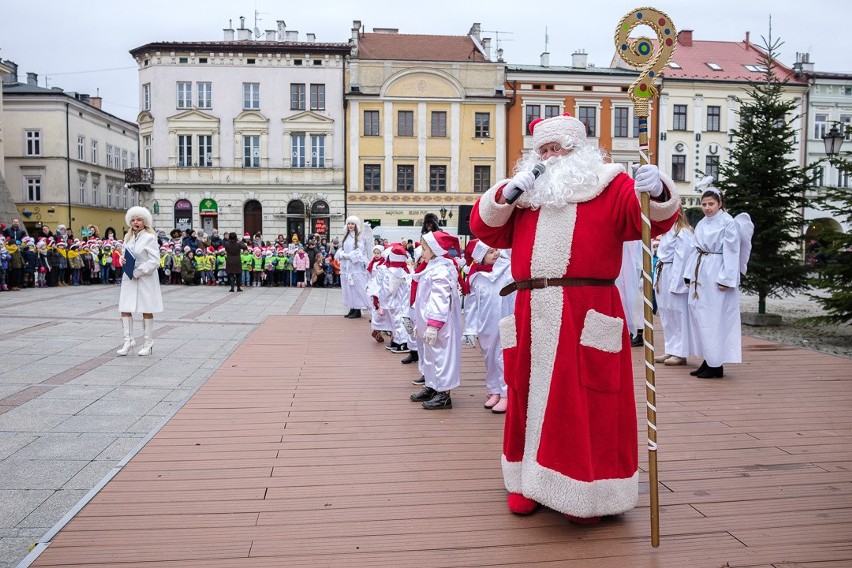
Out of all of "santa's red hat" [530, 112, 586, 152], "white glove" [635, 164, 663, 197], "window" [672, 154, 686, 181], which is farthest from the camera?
"window" [672, 154, 686, 181]

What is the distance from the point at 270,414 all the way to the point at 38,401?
2317 millimetres

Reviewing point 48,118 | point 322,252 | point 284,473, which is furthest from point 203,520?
point 48,118

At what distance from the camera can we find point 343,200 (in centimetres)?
4319

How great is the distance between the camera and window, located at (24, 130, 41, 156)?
4869 centimetres

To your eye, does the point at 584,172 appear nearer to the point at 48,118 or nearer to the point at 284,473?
the point at 284,473

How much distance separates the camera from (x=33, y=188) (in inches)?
1924

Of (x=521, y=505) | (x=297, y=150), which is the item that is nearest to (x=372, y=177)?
(x=297, y=150)

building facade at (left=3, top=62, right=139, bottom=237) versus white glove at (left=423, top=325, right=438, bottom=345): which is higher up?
building facade at (left=3, top=62, right=139, bottom=237)

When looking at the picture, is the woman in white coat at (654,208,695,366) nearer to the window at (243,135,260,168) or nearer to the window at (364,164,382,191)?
Answer: the window at (364,164,382,191)

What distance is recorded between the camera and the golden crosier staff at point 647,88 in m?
3.91

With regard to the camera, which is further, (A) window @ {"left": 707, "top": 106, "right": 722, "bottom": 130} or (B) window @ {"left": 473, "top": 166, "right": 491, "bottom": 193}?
(A) window @ {"left": 707, "top": 106, "right": 722, "bottom": 130}

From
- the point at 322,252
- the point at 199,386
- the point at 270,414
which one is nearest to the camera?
the point at 270,414

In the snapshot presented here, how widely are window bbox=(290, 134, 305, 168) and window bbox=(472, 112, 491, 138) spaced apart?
849 centimetres

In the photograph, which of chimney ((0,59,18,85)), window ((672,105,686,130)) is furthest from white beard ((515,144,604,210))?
chimney ((0,59,18,85))
